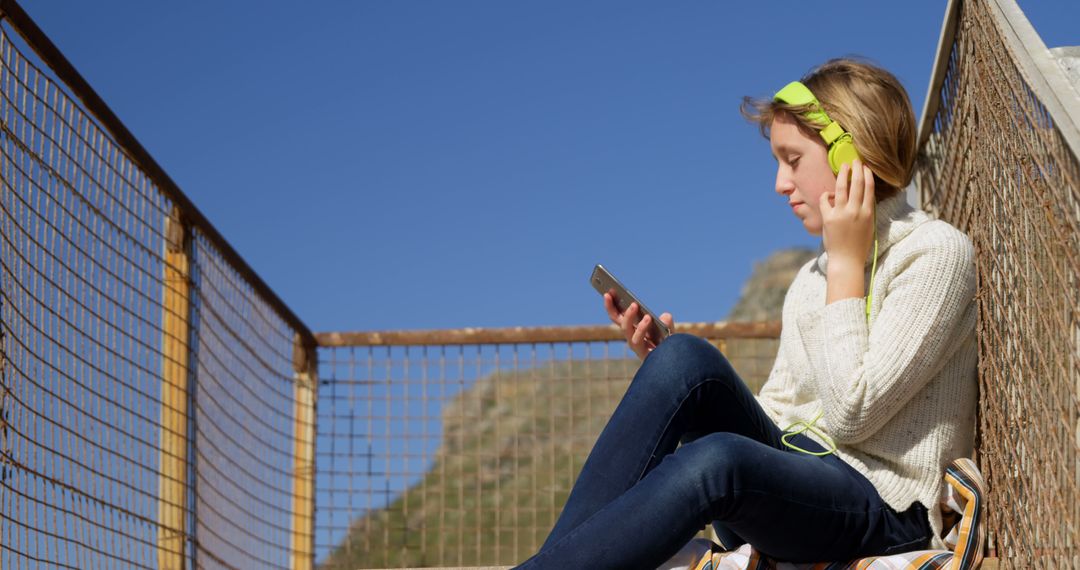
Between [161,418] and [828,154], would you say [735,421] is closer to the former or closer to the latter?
[828,154]

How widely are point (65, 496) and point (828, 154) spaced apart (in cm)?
152

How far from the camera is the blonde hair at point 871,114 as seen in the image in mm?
2377

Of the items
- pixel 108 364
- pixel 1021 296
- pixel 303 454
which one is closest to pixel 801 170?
pixel 1021 296

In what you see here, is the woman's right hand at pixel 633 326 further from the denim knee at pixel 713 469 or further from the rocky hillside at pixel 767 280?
the rocky hillside at pixel 767 280

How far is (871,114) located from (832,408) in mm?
580

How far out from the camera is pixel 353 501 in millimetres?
4043

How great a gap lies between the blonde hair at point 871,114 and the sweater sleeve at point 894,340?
0.73 ft

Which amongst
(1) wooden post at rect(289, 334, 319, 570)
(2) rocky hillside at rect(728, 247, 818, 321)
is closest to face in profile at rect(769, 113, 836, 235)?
(1) wooden post at rect(289, 334, 319, 570)

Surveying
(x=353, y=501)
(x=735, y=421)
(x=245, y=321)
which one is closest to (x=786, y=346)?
(x=735, y=421)

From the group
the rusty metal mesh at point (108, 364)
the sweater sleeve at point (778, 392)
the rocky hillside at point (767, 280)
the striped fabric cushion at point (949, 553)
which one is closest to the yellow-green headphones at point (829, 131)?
the sweater sleeve at point (778, 392)

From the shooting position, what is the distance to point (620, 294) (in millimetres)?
2564

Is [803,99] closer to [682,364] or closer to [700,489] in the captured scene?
[682,364]

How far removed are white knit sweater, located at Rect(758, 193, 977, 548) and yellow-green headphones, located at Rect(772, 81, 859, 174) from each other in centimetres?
16

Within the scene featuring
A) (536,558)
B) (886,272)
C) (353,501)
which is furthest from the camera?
(353,501)
